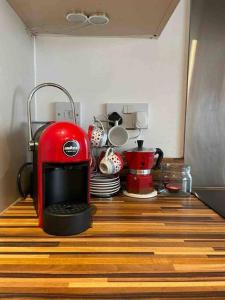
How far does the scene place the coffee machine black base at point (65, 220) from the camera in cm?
60

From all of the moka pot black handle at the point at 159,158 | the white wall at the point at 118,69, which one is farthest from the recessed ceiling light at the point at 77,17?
the moka pot black handle at the point at 159,158

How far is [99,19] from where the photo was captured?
2.84 ft

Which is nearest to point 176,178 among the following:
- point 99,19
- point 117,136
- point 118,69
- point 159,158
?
point 159,158

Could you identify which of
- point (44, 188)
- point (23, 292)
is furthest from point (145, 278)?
point (44, 188)

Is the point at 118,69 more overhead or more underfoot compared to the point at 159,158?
more overhead

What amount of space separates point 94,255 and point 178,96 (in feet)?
2.54

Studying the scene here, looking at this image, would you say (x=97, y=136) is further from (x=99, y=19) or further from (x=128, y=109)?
(x=99, y=19)

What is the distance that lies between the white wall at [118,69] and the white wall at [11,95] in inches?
4.5

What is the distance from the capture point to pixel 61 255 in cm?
51

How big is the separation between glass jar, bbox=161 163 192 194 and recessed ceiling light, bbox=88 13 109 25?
593mm

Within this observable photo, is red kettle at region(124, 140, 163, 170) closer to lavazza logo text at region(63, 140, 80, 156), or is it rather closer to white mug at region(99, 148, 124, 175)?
white mug at region(99, 148, 124, 175)

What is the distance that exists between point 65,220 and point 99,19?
0.67m

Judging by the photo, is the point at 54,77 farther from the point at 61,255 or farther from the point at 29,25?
the point at 61,255

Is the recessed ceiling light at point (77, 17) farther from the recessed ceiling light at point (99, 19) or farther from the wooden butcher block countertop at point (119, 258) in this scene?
the wooden butcher block countertop at point (119, 258)
